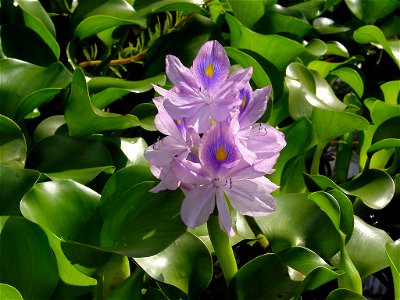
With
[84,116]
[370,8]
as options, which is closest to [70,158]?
[84,116]

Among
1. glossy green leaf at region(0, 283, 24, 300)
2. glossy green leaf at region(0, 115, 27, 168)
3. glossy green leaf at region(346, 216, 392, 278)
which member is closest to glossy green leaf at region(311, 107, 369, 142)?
glossy green leaf at region(346, 216, 392, 278)

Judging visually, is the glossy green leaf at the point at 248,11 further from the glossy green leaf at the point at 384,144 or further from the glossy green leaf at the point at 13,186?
the glossy green leaf at the point at 13,186

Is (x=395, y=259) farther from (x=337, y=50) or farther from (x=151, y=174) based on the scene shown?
(x=337, y=50)

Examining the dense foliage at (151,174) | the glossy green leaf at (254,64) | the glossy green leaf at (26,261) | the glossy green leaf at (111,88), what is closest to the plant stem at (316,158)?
the dense foliage at (151,174)

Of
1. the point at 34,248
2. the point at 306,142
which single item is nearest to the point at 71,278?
the point at 34,248

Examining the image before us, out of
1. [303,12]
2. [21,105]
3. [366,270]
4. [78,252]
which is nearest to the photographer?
[78,252]

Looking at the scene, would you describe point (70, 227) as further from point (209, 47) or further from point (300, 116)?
point (300, 116)

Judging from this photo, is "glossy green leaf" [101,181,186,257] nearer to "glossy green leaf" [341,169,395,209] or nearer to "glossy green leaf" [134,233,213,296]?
"glossy green leaf" [134,233,213,296]
